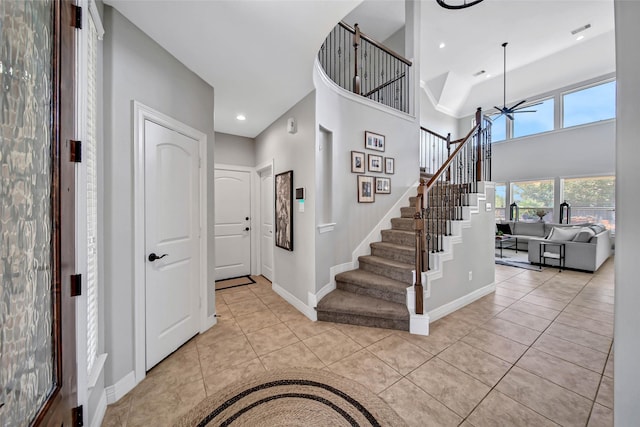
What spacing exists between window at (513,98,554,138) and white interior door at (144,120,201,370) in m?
Answer: 9.68

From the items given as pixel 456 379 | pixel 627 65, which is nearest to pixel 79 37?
pixel 627 65

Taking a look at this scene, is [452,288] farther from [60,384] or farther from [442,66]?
[442,66]

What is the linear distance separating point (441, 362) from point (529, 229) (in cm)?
752

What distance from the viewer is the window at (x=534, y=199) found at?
7.60m

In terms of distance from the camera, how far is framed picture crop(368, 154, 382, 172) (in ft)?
12.7

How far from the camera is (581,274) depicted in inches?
186

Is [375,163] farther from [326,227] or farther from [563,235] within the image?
[563,235]

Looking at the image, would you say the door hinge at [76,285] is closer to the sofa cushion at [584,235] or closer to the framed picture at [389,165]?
the framed picture at [389,165]

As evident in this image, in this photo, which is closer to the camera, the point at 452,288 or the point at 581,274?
the point at 452,288

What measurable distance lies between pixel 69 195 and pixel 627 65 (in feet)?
7.25

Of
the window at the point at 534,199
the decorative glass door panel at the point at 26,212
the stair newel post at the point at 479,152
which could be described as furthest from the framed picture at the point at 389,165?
the window at the point at 534,199

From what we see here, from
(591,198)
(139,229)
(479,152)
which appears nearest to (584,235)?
(591,198)

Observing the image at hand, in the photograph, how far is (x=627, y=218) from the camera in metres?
0.84

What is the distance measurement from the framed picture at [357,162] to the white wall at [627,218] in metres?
2.80
